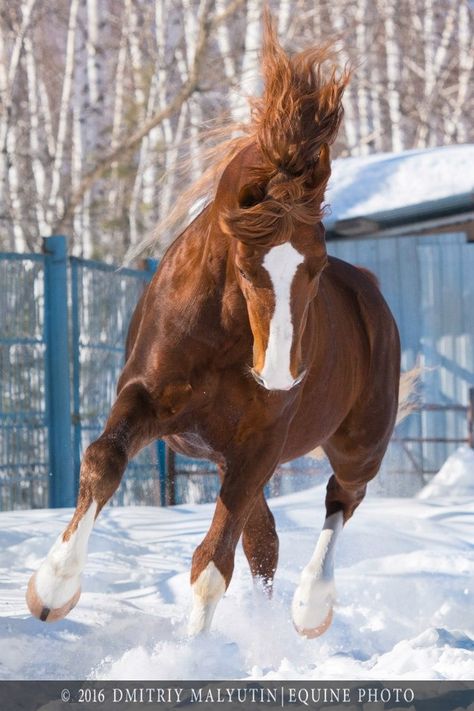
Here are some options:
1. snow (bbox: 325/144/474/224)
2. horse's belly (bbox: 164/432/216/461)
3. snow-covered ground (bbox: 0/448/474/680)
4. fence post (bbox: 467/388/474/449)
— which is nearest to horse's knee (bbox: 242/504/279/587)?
snow-covered ground (bbox: 0/448/474/680)

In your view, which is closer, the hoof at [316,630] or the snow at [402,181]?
the hoof at [316,630]

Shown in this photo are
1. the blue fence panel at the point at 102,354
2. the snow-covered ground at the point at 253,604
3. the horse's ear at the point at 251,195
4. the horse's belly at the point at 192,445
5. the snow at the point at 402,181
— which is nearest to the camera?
the horse's ear at the point at 251,195

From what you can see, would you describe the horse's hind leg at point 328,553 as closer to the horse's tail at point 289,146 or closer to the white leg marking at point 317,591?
the white leg marking at point 317,591

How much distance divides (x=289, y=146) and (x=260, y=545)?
2051 mm

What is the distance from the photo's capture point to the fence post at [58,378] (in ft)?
25.5

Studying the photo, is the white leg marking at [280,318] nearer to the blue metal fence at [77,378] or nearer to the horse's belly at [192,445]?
the horse's belly at [192,445]

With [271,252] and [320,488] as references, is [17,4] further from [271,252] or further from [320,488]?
[271,252]

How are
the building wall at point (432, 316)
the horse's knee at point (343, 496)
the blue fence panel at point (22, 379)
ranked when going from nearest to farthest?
1. the horse's knee at point (343, 496)
2. the blue fence panel at point (22, 379)
3. the building wall at point (432, 316)

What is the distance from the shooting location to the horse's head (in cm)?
325

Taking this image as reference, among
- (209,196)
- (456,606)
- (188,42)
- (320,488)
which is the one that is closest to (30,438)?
(320,488)

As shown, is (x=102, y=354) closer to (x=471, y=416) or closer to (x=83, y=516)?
(x=471, y=416)

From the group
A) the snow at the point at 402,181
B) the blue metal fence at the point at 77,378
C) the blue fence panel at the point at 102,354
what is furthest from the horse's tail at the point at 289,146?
the snow at the point at 402,181

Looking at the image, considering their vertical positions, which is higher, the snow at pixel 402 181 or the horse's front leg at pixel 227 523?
the snow at pixel 402 181

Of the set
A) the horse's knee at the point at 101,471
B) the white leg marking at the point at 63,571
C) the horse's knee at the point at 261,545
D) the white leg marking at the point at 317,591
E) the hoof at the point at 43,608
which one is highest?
the horse's knee at the point at 101,471
